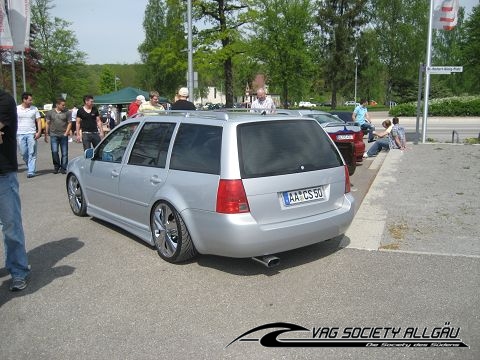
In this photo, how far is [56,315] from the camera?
3893mm

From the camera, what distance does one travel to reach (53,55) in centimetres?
4969

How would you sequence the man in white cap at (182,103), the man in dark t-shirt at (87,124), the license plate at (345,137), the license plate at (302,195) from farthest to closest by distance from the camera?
1. the license plate at (345,137)
2. the man in dark t-shirt at (87,124)
3. the man in white cap at (182,103)
4. the license plate at (302,195)

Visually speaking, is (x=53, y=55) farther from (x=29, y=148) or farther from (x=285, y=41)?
(x=29, y=148)

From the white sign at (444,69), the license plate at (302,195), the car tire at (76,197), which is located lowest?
the car tire at (76,197)

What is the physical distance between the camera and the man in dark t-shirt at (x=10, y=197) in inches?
163

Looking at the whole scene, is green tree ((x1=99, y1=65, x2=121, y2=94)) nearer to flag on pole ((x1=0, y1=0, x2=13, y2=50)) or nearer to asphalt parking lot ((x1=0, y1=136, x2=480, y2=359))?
flag on pole ((x1=0, y1=0, x2=13, y2=50))

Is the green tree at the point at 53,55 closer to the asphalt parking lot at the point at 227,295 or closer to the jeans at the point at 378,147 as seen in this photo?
the jeans at the point at 378,147

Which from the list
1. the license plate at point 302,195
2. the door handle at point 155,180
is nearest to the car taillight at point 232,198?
the license plate at point 302,195

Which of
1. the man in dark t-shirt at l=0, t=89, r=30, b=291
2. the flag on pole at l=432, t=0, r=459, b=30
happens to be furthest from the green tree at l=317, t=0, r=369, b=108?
the man in dark t-shirt at l=0, t=89, r=30, b=291

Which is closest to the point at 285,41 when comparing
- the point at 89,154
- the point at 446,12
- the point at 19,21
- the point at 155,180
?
the point at 446,12

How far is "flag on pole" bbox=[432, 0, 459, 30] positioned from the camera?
579 inches

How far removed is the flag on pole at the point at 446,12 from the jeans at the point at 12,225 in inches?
567

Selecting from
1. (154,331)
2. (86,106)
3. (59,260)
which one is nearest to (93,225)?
(59,260)

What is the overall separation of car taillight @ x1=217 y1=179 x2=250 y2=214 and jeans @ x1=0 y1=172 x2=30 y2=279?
6.02 feet
